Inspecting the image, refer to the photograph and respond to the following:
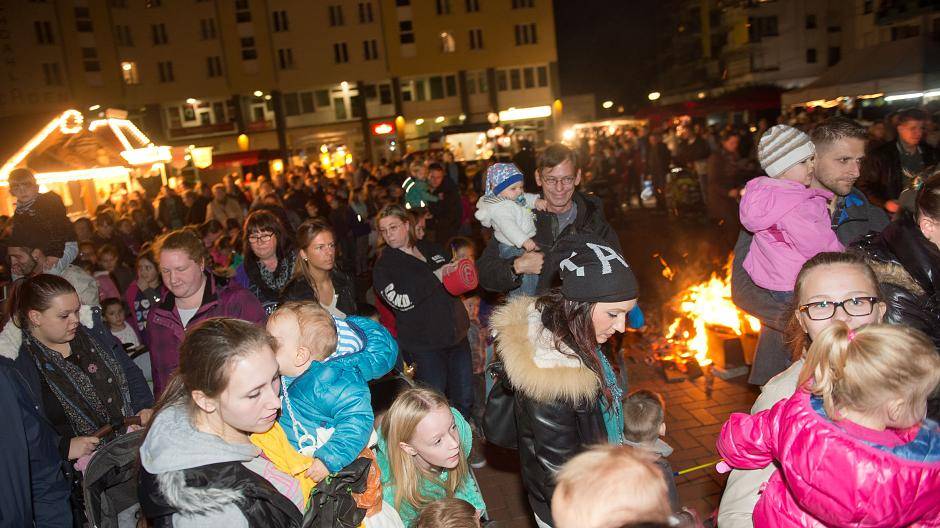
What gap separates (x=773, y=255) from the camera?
351 centimetres

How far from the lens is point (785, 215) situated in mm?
3447

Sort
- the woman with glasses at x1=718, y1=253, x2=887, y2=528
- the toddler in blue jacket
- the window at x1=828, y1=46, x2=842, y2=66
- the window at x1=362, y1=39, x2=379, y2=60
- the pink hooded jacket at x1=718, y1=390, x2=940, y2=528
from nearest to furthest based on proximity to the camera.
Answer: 1. the pink hooded jacket at x1=718, y1=390, x2=940, y2=528
2. the woman with glasses at x1=718, y1=253, x2=887, y2=528
3. the toddler in blue jacket
4. the window at x1=362, y1=39, x2=379, y2=60
5. the window at x1=828, y1=46, x2=842, y2=66

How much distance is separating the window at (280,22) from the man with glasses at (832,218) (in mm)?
44466

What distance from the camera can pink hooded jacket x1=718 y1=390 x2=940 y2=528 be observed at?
5.98 ft

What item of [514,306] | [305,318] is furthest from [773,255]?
[305,318]

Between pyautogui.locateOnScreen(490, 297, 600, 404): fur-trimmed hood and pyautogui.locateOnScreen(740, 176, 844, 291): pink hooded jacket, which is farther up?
pyautogui.locateOnScreen(740, 176, 844, 291): pink hooded jacket

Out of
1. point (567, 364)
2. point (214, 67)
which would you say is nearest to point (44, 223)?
point (567, 364)

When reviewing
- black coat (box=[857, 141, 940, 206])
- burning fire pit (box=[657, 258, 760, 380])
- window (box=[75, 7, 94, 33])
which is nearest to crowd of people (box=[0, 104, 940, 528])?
burning fire pit (box=[657, 258, 760, 380])

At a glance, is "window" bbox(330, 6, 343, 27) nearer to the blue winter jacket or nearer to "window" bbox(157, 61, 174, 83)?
"window" bbox(157, 61, 174, 83)

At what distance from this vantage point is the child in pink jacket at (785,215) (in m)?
3.43

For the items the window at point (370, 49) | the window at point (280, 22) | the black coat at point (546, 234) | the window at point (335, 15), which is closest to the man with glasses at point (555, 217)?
the black coat at point (546, 234)

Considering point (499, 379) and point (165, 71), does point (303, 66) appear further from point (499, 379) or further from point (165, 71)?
point (499, 379)

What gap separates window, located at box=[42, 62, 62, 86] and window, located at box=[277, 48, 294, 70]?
14.1 metres

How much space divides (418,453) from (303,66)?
44455 millimetres
